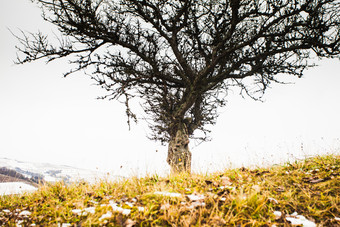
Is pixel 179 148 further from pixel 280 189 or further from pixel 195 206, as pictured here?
pixel 195 206

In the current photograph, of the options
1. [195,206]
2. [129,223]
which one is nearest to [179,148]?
[195,206]

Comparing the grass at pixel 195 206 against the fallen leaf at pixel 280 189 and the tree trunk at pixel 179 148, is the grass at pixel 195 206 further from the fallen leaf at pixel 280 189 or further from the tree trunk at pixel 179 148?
the tree trunk at pixel 179 148

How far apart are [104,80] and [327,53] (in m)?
6.72

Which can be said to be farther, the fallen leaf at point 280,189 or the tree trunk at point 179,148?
the tree trunk at point 179,148

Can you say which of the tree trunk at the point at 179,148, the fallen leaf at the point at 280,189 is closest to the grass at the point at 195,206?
the fallen leaf at the point at 280,189

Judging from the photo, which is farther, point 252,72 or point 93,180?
point 252,72

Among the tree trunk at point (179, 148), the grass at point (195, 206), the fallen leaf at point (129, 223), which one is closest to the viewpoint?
the fallen leaf at point (129, 223)

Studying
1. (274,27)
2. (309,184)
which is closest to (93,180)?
(309,184)

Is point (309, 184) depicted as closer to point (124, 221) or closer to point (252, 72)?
point (124, 221)

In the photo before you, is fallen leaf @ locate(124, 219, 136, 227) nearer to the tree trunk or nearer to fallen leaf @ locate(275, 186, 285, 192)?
fallen leaf @ locate(275, 186, 285, 192)

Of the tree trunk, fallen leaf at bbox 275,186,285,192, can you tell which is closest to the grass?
fallen leaf at bbox 275,186,285,192

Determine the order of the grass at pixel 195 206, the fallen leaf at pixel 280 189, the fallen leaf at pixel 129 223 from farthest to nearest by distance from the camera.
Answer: the fallen leaf at pixel 280 189, the grass at pixel 195 206, the fallen leaf at pixel 129 223

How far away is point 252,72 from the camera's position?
222 inches

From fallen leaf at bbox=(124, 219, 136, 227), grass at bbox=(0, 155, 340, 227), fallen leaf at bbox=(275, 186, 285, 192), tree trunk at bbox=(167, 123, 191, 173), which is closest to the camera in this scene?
fallen leaf at bbox=(124, 219, 136, 227)
